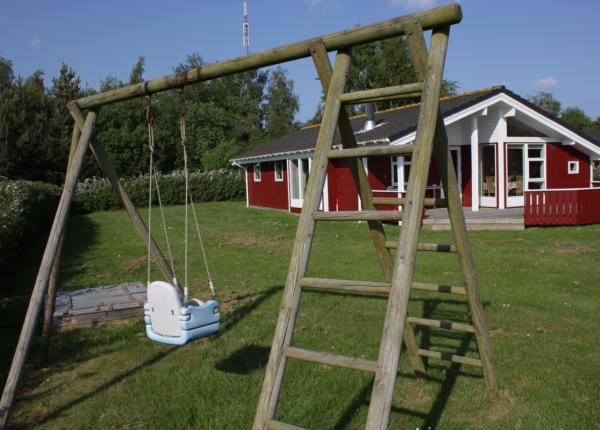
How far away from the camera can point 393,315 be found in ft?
7.91

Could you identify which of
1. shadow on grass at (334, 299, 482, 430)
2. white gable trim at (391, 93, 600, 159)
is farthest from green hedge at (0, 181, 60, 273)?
white gable trim at (391, 93, 600, 159)

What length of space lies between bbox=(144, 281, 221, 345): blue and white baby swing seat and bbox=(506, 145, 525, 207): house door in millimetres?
16126

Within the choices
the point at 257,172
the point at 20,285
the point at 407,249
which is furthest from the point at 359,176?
the point at 257,172

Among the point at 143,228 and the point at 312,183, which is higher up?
the point at 312,183

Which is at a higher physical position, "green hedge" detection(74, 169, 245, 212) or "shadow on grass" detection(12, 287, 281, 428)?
"green hedge" detection(74, 169, 245, 212)

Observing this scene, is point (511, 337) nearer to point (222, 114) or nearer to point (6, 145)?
point (6, 145)

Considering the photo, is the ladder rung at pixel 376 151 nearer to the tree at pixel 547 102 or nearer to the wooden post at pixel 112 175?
the wooden post at pixel 112 175

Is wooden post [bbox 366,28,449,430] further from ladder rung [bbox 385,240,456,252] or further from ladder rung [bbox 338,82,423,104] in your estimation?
ladder rung [bbox 385,240,456,252]

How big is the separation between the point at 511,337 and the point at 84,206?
999 inches

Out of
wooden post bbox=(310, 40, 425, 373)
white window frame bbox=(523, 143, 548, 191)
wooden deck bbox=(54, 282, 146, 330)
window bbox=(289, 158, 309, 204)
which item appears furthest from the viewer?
window bbox=(289, 158, 309, 204)

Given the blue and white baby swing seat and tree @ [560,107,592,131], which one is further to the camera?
tree @ [560,107,592,131]

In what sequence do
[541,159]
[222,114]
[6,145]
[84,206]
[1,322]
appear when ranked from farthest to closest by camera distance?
1. [222,114]
2. [6,145]
3. [84,206]
4. [541,159]
5. [1,322]

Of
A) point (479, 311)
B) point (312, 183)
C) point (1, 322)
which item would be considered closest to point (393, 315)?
point (312, 183)

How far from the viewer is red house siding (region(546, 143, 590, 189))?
1845 centimetres
